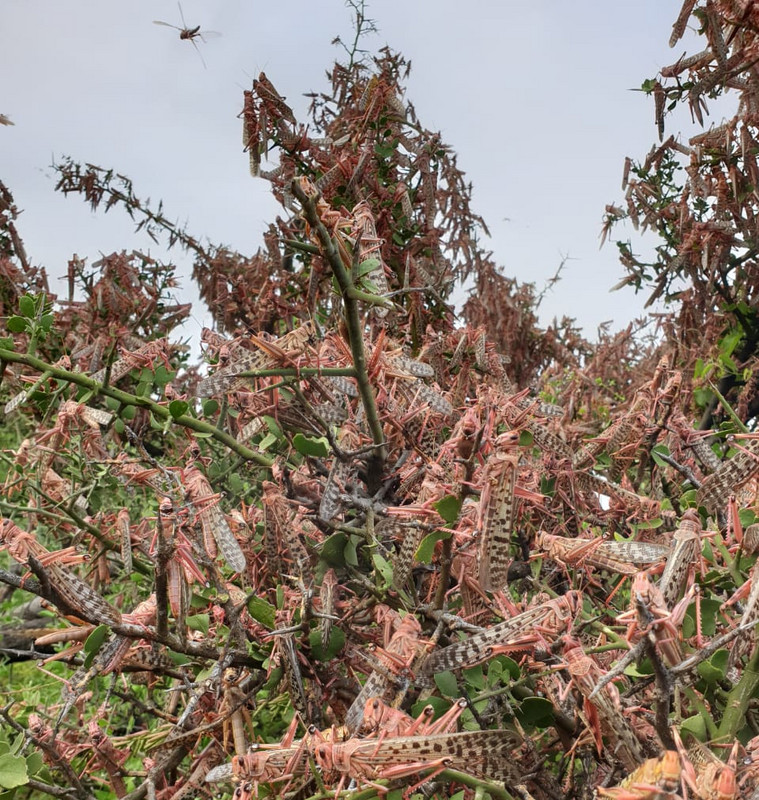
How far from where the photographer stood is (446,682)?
2.88ft

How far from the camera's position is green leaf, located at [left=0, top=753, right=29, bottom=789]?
29.0 inches

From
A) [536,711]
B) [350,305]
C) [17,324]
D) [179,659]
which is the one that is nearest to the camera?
[536,711]

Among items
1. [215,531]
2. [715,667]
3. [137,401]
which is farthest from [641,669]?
[137,401]

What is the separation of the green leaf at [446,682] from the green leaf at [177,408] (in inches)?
22.6

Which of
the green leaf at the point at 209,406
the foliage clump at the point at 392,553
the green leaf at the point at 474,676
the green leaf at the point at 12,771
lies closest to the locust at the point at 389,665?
the foliage clump at the point at 392,553

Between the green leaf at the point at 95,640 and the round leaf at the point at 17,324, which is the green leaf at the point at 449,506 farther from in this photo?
the round leaf at the point at 17,324

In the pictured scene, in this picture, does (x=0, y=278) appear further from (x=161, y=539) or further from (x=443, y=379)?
(x=161, y=539)

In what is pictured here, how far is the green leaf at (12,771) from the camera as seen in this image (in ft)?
2.41

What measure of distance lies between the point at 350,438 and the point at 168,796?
64cm

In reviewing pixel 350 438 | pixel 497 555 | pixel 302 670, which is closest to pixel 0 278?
pixel 350 438

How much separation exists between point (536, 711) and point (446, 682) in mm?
109

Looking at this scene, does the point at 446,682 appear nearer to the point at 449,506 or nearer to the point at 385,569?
the point at 385,569

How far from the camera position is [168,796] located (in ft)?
3.68

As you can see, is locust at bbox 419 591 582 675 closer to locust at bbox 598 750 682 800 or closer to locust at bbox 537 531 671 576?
locust at bbox 537 531 671 576
